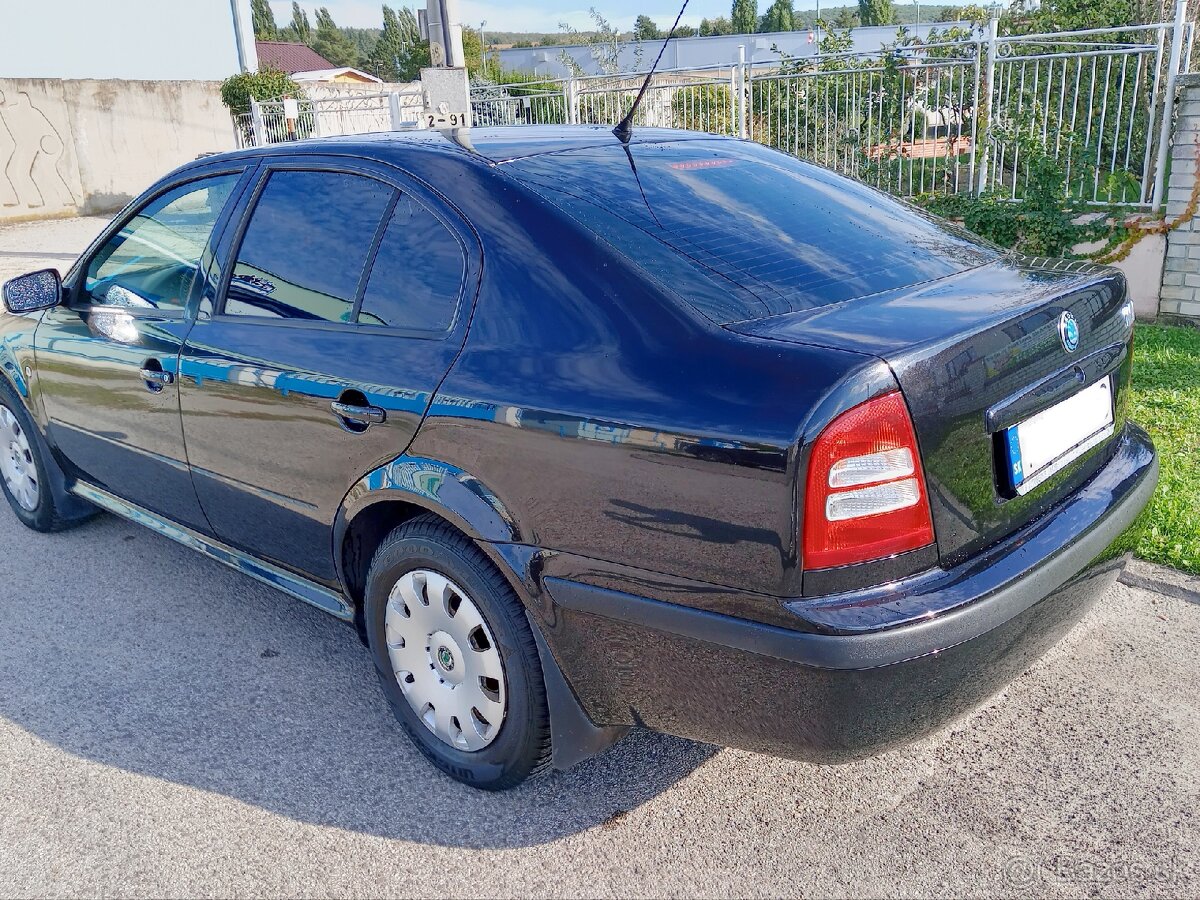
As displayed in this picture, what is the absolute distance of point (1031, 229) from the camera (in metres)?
8.00

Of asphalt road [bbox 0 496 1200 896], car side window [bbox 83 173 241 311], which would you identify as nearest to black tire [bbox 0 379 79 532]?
car side window [bbox 83 173 241 311]

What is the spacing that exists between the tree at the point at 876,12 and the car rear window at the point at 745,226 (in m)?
70.6

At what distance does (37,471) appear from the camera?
4520 mm

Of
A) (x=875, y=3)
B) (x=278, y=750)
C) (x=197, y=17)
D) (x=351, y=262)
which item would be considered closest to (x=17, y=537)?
(x=278, y=750)

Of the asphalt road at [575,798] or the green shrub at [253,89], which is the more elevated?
the green shrub at [253,89]

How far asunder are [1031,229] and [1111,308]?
5805 millimetres

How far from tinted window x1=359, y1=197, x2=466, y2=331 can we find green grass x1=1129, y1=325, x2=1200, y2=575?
7.63 feet

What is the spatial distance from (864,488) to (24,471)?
4.07 meters

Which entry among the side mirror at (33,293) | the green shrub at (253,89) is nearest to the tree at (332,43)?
the green shrub at (253,89)

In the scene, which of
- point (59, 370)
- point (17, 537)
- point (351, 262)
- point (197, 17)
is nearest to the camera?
point (351, 262)

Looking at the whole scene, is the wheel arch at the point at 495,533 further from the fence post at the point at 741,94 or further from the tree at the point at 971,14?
the tree at the point at 971,14

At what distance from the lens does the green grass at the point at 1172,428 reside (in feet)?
12.8

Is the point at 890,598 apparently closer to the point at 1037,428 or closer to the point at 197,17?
the point at 1037,428

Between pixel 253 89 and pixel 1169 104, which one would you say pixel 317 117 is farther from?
pixel 1169 104
